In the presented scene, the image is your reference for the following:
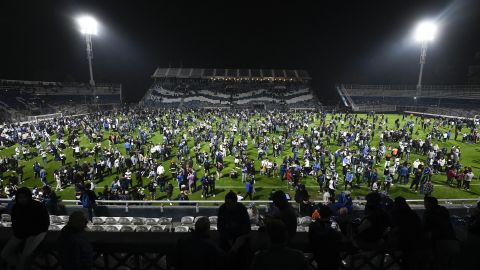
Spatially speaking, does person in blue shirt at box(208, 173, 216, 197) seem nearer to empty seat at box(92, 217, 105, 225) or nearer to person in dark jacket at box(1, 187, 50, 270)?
empty seat at box(92, 217, 105, 225)

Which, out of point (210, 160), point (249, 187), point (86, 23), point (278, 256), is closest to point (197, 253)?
point (278, 256)

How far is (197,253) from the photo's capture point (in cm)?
330

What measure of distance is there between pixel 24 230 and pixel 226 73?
2902 inches

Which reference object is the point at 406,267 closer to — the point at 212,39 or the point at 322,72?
the point at 212,39

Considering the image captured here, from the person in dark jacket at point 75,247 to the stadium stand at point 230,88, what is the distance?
203 feet

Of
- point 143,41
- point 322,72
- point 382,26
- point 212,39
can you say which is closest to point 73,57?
point 143,41

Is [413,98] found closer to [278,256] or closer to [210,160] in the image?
[210,160]

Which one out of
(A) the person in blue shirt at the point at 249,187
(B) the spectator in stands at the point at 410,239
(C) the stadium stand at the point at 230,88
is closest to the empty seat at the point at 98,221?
(A) the person in blue shirt at the point at 249,187

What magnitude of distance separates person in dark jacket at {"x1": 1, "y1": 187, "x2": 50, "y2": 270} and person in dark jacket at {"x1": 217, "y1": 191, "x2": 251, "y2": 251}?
222 cm

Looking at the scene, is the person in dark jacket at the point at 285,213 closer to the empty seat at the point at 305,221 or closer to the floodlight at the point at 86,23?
the empty seat at the point at 305,221

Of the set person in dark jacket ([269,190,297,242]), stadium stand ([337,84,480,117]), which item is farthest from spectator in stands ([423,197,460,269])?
stadium stand ([337,84,480,117])

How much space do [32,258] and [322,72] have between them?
251 feet

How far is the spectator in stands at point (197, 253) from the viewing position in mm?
3305

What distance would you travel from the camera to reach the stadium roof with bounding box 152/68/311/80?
73.7 meters
